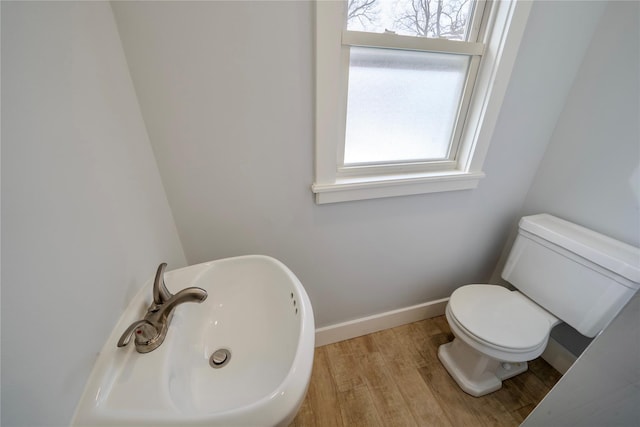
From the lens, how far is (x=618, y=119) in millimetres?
924

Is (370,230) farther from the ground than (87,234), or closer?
closer

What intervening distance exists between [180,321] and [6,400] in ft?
1.04

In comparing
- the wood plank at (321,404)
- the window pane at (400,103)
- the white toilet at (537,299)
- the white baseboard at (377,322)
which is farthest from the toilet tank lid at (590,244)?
the wood plank at (321,404)

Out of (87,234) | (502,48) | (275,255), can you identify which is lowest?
(275,255)

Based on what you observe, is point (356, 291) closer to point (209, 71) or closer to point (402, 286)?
point (402, 286)

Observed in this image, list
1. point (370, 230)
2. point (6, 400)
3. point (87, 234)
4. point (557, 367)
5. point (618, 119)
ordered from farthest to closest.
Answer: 1. point (557, 367)
2. point (370, 230)
3. point (618, 119)
4. point (87, 234)
5. point (6, 400)

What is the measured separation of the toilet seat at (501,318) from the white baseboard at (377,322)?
0.37 m

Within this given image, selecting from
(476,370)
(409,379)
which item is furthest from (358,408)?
(476,370)

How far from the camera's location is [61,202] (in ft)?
1.34

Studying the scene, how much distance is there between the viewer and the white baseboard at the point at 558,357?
3.88ft

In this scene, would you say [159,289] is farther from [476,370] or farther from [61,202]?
[476,370]

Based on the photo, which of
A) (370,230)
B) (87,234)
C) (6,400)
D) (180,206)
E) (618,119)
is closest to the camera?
(6,400)

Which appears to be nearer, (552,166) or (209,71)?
(209,71)

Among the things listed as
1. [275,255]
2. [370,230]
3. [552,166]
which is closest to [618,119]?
[552,166]
